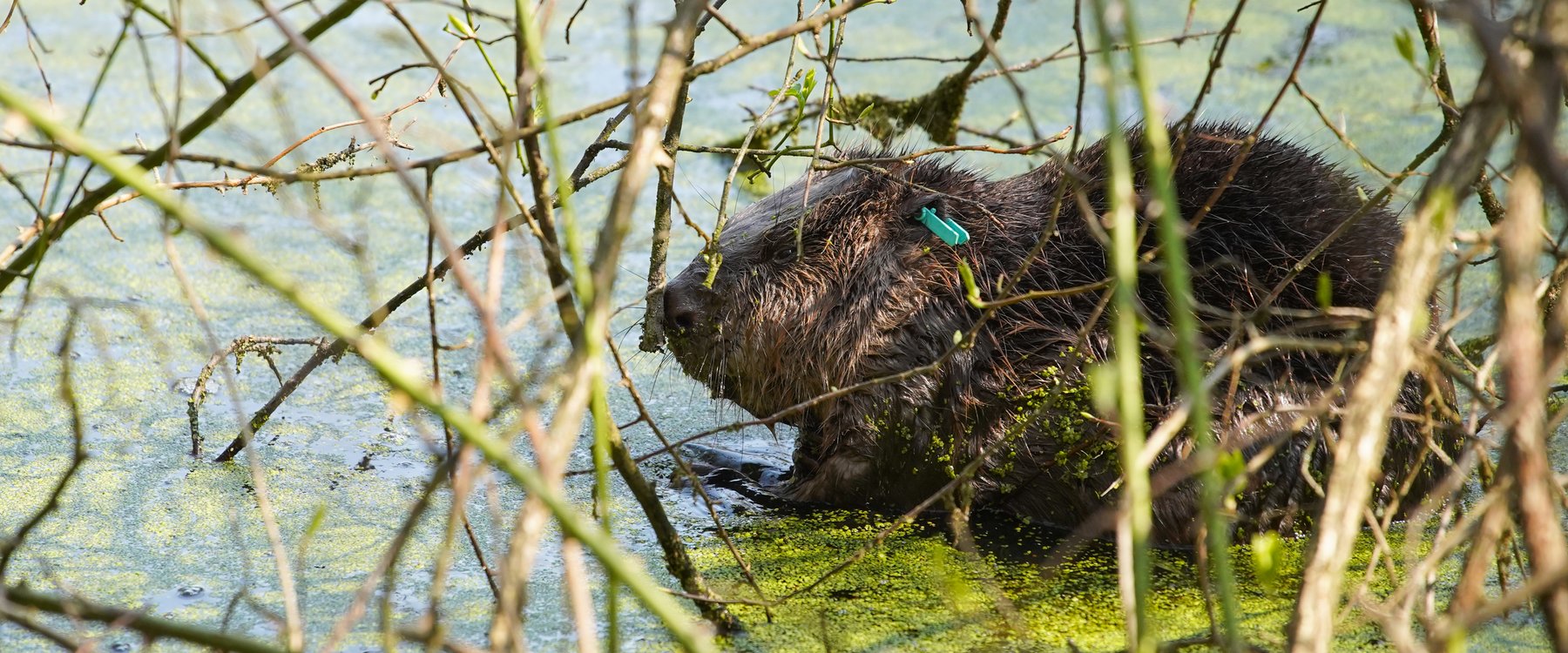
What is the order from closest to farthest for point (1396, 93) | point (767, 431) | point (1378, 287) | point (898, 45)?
point (1378, 287), point (767, 431), point (1396, 93), point (898, 45)

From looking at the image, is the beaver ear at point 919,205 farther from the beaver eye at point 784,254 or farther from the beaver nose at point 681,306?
the beaver nose at point 681,306

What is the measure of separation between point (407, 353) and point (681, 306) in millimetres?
1183

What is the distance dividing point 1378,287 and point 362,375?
255cm

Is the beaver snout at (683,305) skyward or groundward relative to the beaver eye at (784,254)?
groundward

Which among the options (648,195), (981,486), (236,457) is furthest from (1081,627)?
(648,195)

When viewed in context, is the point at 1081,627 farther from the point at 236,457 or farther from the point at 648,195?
the point at 648,195

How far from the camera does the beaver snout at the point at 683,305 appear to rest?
312 centimetres

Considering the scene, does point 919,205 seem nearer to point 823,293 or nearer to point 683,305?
point 823,293

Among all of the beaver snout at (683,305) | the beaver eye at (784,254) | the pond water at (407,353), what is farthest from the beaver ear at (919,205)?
the pond water at (407,353)

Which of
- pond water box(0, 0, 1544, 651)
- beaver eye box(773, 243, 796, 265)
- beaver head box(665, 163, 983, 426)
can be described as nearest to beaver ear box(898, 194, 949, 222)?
beaver head box(665, 163, 983, 426)

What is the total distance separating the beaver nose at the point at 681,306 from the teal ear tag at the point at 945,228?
548 millimetres

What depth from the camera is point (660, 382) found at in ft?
12.9

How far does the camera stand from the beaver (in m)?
2.76

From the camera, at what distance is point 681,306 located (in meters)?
3.12
